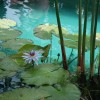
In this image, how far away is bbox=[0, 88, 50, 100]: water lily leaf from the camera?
1.07 m

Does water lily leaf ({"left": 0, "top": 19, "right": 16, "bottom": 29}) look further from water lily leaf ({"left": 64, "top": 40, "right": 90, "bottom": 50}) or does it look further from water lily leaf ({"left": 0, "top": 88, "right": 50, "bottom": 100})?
water lily leaf ({"left": 0, "top": 88, "right": 50, "bottom": 100})

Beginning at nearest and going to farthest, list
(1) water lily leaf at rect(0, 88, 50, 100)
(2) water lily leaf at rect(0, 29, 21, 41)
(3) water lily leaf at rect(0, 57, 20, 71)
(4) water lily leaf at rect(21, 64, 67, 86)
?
(1) water lily leaf at rect(0, 88, 50, 100)
(4) water lily leaf at rect(21, 64, 67, 86)
(3) water lily leaf at rect(0, 57, 20, 71)
(2) water lily leaf at rect(0, 29, 21, 41)

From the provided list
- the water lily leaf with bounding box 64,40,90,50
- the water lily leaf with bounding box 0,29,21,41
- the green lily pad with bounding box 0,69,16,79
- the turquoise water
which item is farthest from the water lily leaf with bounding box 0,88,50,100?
the turquoise water

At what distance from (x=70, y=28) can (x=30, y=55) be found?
171 centimetres

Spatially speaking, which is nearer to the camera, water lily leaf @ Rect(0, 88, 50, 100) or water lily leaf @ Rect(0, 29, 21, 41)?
water lily leaf @ Rect(0, 88, 50, 100)

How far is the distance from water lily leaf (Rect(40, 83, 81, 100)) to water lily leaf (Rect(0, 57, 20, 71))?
0.26 m

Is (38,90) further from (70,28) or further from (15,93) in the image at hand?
(70,28)

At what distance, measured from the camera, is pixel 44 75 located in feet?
4.20

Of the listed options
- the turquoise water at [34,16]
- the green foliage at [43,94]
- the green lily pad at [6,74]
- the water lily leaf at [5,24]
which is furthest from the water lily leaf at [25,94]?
the turquoise water at [34,16]

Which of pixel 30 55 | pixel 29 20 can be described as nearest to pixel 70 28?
pixel 29 20

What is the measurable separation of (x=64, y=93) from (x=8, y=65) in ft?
1.21

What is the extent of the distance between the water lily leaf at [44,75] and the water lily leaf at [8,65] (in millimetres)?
90

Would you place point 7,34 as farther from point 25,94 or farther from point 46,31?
point 25,94

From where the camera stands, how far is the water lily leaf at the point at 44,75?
4.08ft
